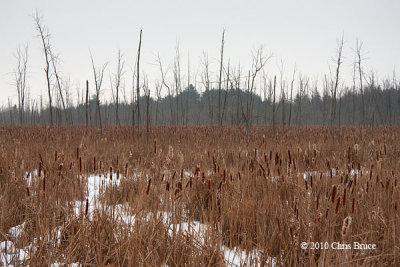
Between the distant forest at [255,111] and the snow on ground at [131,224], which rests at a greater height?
the distant forest at [255,111]

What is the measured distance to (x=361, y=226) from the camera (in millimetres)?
2137

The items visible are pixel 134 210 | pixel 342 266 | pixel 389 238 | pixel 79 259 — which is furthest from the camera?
pixel 134 210

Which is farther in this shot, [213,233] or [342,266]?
[213,233]

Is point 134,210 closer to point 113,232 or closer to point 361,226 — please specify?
point 113,232

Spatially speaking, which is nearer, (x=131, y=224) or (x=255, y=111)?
A: (x=131, y=224)

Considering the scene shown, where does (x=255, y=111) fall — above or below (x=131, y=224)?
above

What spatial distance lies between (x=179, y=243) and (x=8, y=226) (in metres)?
1.71

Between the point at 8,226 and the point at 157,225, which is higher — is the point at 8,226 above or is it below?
below

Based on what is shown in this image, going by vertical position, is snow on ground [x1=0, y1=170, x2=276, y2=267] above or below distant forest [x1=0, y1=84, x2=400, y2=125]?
below

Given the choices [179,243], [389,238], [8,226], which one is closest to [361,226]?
[389,238]

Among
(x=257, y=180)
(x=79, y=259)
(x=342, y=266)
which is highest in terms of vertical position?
(x=257, y=180)

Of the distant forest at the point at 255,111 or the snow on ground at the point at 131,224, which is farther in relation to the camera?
the distant forest at the point at 255,111

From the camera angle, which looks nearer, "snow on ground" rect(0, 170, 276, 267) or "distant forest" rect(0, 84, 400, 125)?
"snow on ground" rect(0, 170, 276, 267)

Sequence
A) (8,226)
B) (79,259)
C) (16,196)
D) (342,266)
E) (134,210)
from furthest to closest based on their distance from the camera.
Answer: (16,196)
(8,226)
(134,210)
(79,259)
(342,266)
